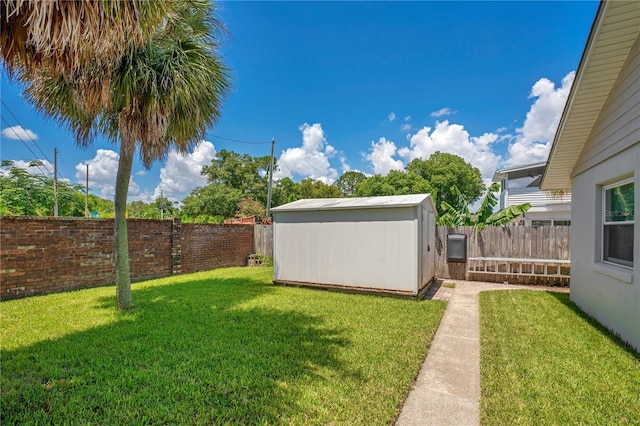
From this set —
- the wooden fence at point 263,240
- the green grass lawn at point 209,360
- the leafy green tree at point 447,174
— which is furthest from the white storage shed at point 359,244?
the leafy green tree at point 447,174

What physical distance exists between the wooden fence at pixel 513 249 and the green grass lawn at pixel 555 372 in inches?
148

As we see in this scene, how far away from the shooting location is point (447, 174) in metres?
35.8

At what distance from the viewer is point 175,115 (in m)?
5.79

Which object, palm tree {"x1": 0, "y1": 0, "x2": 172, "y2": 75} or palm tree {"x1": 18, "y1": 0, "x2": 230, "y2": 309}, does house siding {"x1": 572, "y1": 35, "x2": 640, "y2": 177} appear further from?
palm tree {"x1": 18, "y1": 0, "x2": 230, "y2": 309}

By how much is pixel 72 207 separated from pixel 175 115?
22.0 m

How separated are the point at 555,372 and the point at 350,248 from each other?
477 cm

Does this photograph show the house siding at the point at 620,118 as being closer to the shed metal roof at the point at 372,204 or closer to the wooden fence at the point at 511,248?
the shed metal roof at the point at 372,204

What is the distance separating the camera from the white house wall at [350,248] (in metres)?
7.04

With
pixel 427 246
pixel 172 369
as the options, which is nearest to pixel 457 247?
pixel 427 246

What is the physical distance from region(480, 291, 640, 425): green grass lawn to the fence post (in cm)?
932

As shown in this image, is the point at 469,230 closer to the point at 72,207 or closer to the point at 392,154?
the point at 72,207

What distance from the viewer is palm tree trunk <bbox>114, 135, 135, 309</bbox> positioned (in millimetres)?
5824

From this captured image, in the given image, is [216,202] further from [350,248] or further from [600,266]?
[600,266]

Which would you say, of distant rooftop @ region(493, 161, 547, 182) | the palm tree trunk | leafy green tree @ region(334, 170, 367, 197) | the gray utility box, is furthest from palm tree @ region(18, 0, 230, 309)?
leafy green tree @ region(334, 170, 367, 197)
